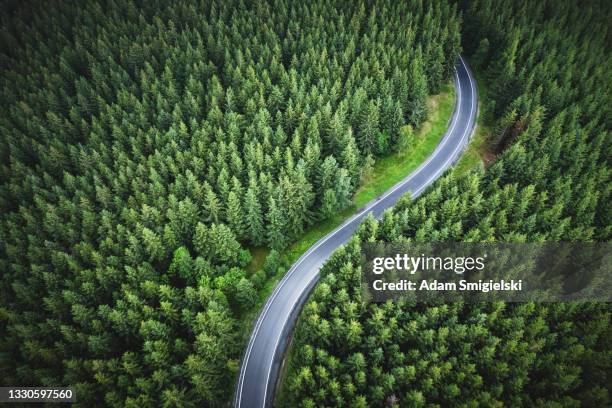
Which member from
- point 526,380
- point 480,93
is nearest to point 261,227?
point 526,380

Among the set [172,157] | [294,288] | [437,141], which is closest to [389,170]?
[437,141]

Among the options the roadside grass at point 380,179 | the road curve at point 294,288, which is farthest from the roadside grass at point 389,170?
the road curve at point 294,288
